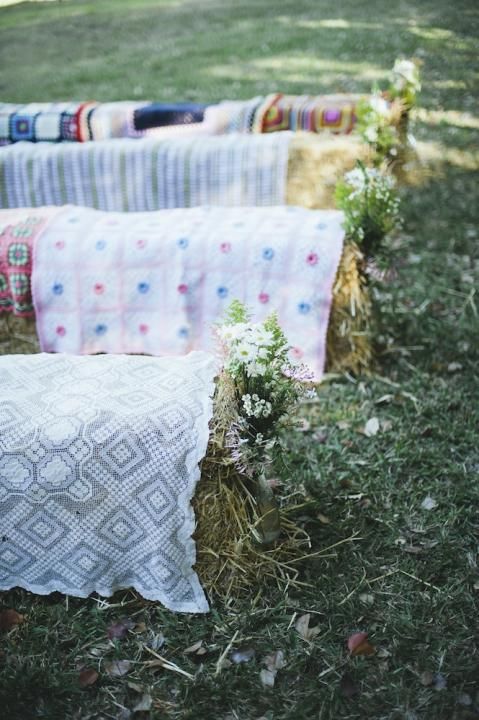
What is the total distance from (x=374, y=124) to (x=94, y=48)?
239 inches

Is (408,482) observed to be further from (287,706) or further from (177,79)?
(177,79)

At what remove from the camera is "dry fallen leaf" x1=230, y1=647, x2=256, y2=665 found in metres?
2.19

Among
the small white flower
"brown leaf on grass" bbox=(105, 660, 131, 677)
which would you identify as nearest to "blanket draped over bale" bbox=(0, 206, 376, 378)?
the small white flower

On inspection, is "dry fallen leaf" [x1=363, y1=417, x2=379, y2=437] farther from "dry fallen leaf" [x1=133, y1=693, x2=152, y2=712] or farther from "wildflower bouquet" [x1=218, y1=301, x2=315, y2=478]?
"dry fallen leaf" [x1=133, y1=693, x2=152, y2=712]

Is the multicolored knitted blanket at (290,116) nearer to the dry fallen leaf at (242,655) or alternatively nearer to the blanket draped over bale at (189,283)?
the blanket draped over bale at (189,283)

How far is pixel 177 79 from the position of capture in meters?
8.38

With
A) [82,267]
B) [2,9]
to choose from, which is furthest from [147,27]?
[82,267]

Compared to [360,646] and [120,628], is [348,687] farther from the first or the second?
[120,628]

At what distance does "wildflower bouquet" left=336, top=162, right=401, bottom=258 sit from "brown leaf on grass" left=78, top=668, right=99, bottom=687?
7.45ft

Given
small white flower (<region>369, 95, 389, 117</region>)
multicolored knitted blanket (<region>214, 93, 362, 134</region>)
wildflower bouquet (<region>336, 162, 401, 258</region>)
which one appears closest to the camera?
wildflower bouquet (<region>336, 162, 401, 258</region>)

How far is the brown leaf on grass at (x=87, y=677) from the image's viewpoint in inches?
84.4

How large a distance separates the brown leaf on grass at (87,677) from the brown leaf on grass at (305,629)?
681 millimetres

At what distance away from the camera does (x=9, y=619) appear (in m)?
2.34

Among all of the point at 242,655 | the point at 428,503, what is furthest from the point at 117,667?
the point at 428,503
